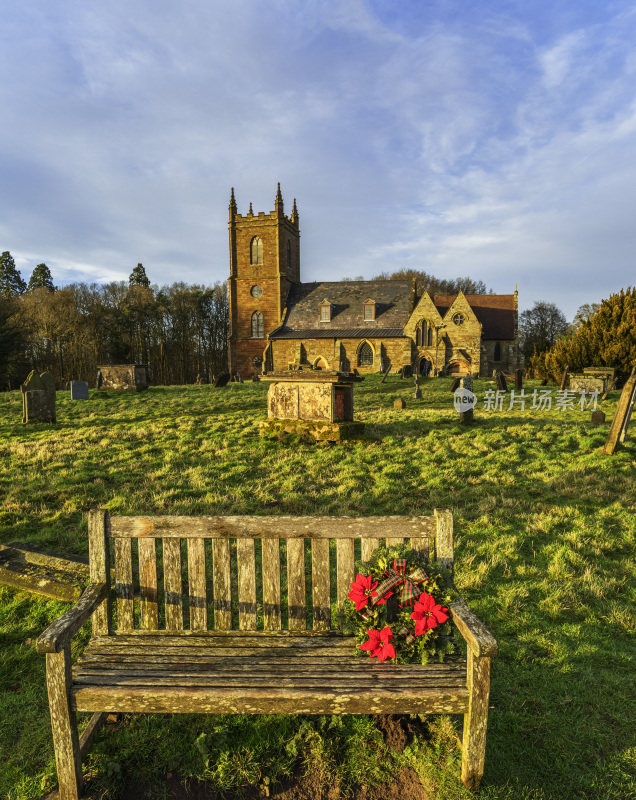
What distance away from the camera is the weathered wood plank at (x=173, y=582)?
9.93 ft

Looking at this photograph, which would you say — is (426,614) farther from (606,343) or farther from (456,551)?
(606,343)

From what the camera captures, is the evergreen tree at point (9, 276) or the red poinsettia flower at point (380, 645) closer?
the red poinsettia flower at point (380, 645)

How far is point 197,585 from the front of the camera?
301cm

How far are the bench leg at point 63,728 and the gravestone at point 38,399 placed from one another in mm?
12404

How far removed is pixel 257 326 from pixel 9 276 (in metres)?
26.0

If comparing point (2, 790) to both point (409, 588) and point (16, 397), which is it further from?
point (16, 397)

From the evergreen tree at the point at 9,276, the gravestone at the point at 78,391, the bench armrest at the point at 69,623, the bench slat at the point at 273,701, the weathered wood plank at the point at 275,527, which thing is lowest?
the bench slat at the point at 273,701

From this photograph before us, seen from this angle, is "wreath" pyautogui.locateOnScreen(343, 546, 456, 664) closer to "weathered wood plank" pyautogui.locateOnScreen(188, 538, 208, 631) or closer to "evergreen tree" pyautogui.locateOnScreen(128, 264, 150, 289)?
"weathered wood plank" pyautogui.locateOnScreen(188, 538, 208, 631)

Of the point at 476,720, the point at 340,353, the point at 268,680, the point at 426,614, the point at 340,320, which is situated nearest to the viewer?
the point at 476,720

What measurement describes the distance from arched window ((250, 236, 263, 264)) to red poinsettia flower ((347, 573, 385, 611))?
38.0 m

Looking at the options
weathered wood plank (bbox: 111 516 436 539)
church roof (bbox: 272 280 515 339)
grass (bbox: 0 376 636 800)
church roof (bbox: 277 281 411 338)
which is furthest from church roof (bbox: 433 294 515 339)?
weathered wood plank (bbox: 111 516 436 539)

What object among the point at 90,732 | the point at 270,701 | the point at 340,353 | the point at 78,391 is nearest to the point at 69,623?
the point at 90,732

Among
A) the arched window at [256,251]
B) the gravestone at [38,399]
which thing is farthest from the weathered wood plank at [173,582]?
the arched window at [256,251]

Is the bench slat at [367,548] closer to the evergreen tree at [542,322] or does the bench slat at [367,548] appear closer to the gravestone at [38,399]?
the gravestone at [38,399]
